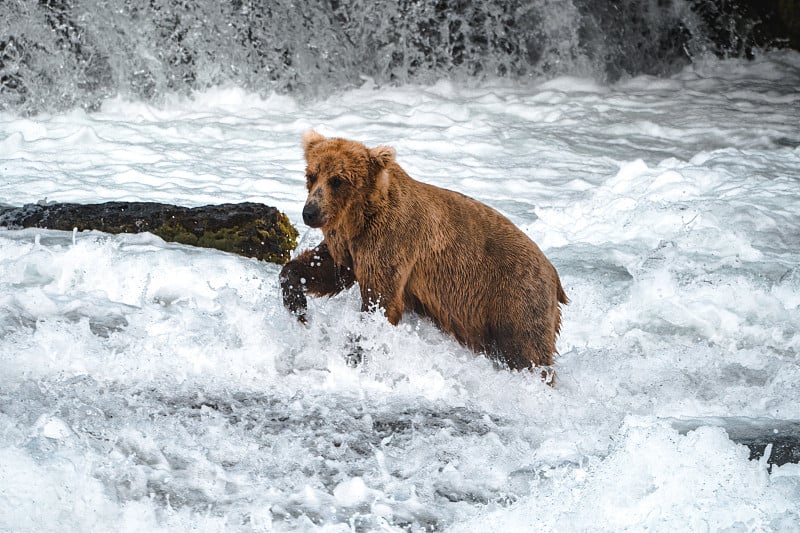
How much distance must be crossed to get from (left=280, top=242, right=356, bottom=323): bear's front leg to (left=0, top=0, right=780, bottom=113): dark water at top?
8.01m

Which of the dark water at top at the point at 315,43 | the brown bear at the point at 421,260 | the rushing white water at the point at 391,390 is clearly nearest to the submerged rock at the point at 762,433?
the rushing white water at the point at 391,390

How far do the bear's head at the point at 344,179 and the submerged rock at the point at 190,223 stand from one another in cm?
168

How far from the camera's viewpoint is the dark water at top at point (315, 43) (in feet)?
39.3

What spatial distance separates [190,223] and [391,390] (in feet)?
7.46

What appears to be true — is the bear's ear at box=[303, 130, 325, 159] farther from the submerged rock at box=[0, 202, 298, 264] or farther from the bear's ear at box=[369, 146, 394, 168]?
the submerged rock at box=[0, 202, 298, 264]

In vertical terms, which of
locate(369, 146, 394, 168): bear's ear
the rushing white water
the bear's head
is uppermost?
locate(369, 146, 394, 168): bear's ear

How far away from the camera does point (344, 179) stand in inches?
155

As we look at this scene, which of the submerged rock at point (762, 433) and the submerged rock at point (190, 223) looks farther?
the submerged rock at point (190, 223)

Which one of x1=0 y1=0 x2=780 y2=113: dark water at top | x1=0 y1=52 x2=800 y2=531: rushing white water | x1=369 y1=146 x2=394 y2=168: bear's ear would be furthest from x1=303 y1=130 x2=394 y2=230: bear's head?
x1=0 y1=0 x2=780 y2=113: dark water at top

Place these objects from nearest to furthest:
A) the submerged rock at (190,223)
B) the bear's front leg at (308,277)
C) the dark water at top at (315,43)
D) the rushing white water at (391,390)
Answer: the rushing white water at (391,390) < the bear's front leg at (308,277) < the submerged rock at (190,223) < the dark water at top at (315,43)

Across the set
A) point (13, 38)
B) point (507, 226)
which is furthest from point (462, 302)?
point (13, 38)

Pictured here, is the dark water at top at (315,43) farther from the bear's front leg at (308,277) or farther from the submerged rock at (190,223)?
the bear's front leg at (308,277)

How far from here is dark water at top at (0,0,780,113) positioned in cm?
1198

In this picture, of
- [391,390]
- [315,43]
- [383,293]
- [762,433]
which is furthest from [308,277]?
[315,43]
